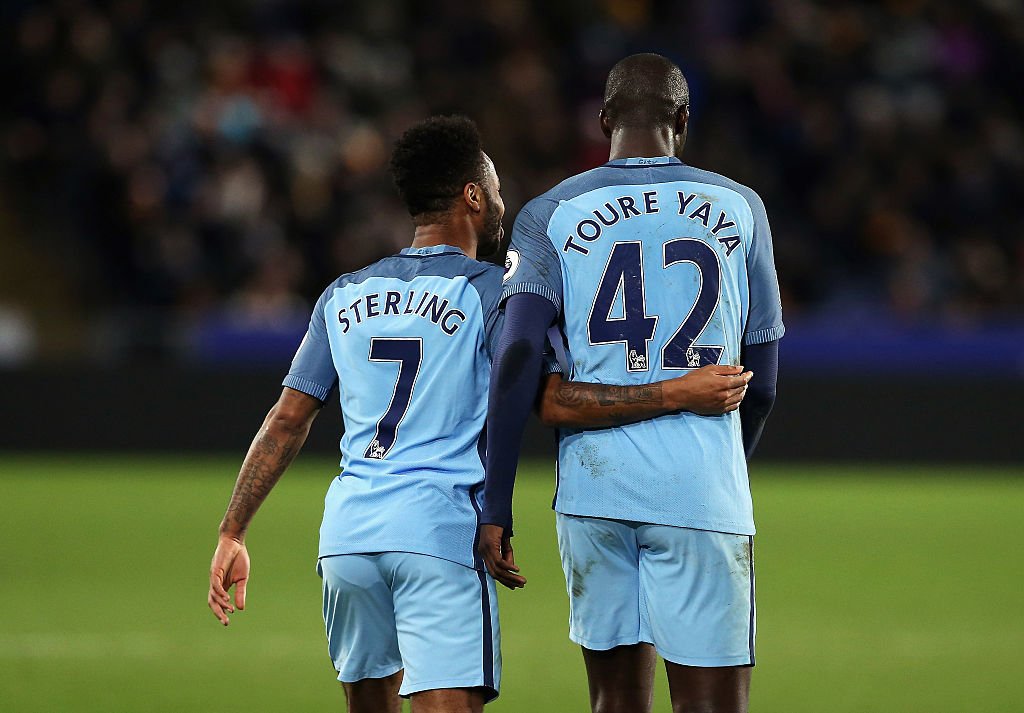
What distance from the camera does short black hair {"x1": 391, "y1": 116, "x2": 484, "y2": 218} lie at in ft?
12.7

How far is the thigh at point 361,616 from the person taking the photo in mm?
3666

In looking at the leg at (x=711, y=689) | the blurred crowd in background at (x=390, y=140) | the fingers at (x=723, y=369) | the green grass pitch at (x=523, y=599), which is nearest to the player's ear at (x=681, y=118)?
the fingers at (x=723, y=369)

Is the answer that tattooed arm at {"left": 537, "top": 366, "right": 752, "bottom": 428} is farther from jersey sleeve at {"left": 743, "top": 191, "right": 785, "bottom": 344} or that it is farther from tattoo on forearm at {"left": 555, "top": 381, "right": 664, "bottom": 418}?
jersey sleeve at {"left": 743, "top": 191, "right": 785, "bottom": 344}

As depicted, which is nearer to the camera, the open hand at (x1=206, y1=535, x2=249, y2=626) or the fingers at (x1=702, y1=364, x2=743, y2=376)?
the fingers at (x1=702, y1=364, x2=743, y2=376)

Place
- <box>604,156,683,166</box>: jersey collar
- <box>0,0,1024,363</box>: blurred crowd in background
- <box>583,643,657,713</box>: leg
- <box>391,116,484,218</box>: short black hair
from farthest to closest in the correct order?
<box>0,0,1024,363</box>: blurred crowd in background → <box>391,116,484,218</box>: short black hair → <box>604,156,683,166</box>: jersey collar → <box>583,643,657,713</box>: leg

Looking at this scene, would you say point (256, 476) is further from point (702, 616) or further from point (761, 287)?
point (761, 287)

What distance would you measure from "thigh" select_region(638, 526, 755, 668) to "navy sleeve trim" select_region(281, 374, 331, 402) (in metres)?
0.97

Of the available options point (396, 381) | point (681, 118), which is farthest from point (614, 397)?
point (681, 118)

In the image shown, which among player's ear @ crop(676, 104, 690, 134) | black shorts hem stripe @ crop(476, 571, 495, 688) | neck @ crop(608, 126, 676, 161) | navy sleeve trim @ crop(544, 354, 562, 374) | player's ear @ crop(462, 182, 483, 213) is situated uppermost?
player's ear @ crop(676, 104, 690, 134)

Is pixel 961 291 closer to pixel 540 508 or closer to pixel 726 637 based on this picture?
pixel 540 508

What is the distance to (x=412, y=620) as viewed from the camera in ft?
11.8

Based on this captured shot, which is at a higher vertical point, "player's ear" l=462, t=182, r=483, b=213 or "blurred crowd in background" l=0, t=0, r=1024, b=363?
"blurred crowd in background" l=0, t=0, r=1024, b=363

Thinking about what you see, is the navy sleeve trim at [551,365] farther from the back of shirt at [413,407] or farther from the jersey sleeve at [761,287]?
the jersey sleeve at [761,287]

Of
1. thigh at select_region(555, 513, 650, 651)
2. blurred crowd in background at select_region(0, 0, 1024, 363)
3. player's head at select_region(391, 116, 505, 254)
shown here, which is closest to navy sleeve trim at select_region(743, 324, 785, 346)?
thigh at select_region(555, 513, 650, 651)
